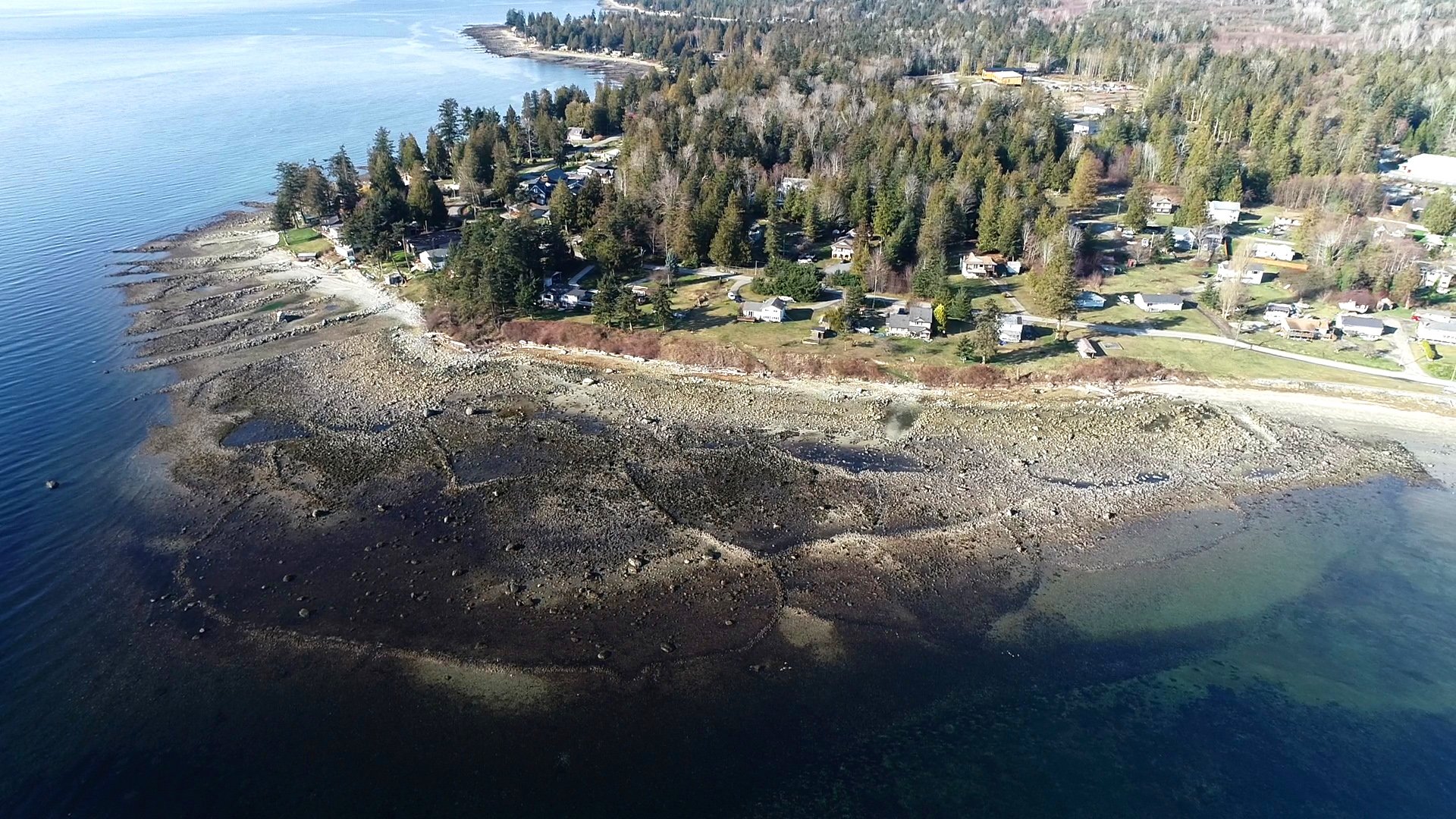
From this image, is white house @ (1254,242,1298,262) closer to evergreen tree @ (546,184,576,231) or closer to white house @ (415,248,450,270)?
evergreen tree @ (546,184,576,231)

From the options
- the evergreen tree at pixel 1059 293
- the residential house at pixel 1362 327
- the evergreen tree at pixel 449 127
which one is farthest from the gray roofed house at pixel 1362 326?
the evergreen tree at pixel 449 127

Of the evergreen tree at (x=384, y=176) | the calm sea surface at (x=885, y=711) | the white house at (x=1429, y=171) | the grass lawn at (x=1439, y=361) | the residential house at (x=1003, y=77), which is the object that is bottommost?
the calm sea surface at (x=885, y=711)

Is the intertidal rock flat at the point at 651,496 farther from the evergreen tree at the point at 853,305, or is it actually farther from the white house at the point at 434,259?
the white house at the point at 434,259

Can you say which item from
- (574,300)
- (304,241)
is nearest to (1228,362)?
(574,300)

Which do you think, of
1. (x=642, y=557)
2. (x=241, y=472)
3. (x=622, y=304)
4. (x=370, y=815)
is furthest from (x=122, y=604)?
(x=622, y=304)

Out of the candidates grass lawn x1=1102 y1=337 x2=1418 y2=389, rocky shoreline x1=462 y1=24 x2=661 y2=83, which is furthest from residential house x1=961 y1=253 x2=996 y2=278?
rocky shoreline x1=462 y1=24 x2=661 y2=83

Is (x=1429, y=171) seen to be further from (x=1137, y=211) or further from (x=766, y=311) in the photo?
(x=766, y=311)

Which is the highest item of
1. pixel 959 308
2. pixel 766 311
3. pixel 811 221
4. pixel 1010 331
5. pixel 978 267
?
pixel 811 221
